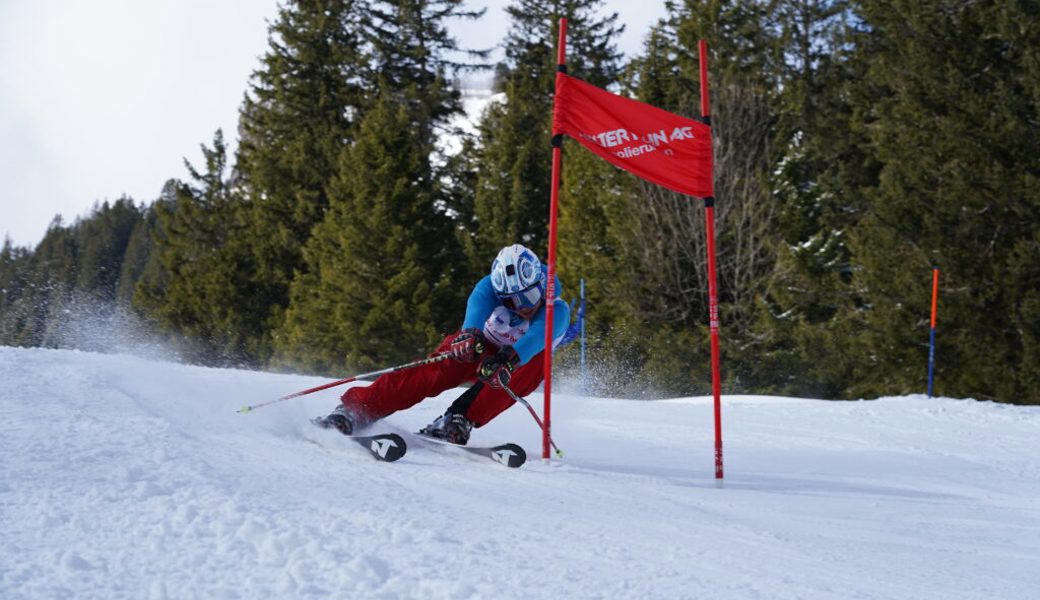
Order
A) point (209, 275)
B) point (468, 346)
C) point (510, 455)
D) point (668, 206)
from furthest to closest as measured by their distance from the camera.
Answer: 1. point (209, 275)
2. point (668, 206)
3. point (468, 346)
4. point (510, 455)

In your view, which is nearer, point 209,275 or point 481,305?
point 481,305

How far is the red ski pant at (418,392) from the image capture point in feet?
16.4

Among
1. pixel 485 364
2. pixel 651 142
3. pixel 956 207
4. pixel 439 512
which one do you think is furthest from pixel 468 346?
pixel 956 207

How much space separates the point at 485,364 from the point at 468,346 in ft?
0.48

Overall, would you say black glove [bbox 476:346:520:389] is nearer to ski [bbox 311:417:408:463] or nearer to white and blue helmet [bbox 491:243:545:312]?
white and blue helmet [bbox 491:243:545:312]

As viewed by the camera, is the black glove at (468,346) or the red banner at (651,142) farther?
the red banner at (651,142)

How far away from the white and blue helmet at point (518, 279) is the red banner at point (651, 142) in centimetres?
82

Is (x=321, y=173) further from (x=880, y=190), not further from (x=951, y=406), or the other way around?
(x=951, y=406)

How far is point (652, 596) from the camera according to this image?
2494 millimetres

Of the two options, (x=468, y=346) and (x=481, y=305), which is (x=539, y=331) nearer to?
(x=481, y=305)

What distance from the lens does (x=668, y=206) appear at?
1941cm

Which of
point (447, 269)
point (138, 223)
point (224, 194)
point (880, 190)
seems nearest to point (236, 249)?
point (224, 194)

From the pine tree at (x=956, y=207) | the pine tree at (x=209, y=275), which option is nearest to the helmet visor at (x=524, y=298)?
the pine tree at (x=956, y=207)

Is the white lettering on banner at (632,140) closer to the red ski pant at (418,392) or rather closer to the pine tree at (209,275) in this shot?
the red ski pant at (418,392)
